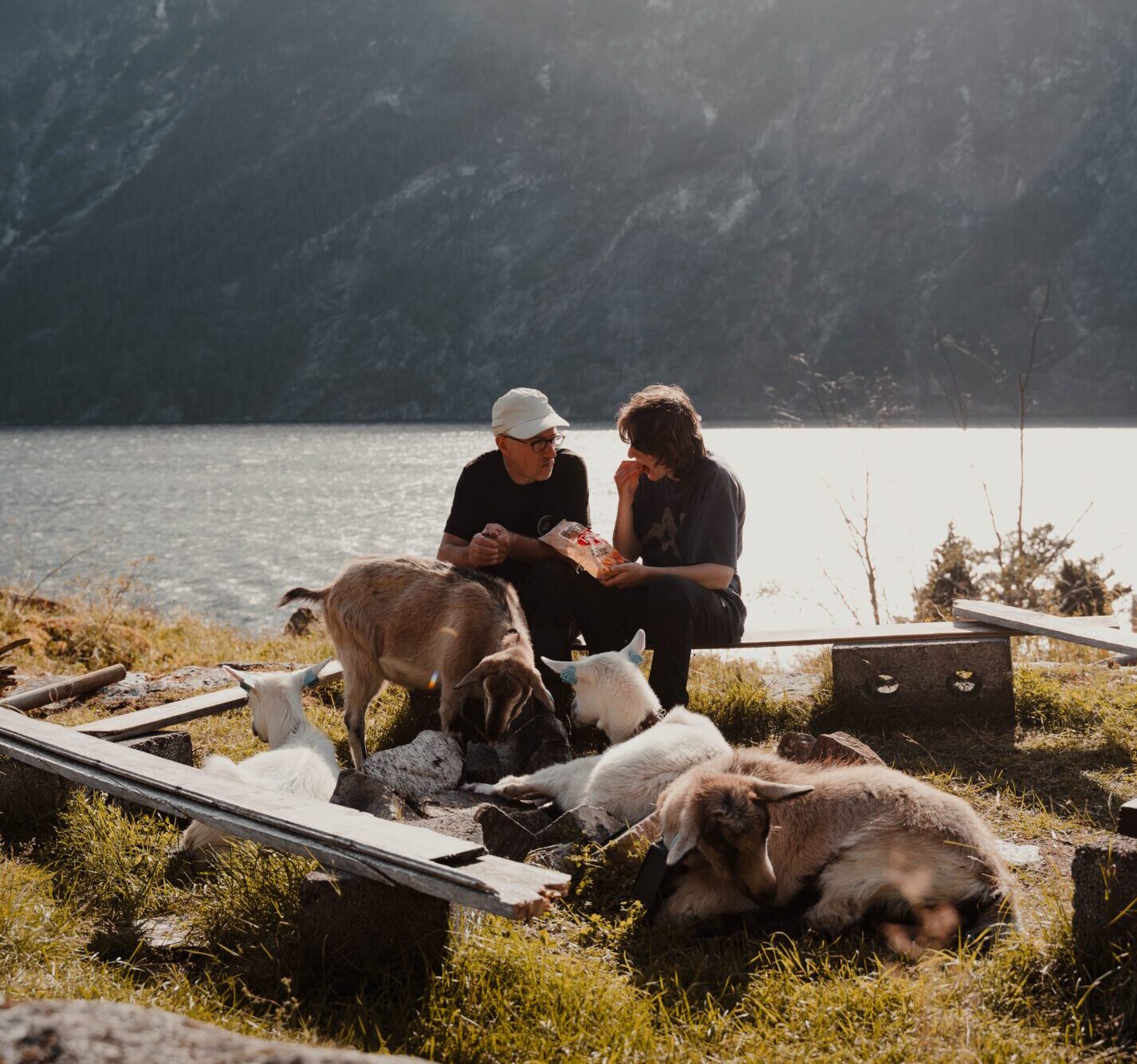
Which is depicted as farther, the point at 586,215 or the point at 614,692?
the point at 586,215

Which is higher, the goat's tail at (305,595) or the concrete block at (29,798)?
the goat's tail at (305,595)

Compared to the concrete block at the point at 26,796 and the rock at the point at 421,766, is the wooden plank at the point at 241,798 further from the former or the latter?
the rock at the point at 421,766

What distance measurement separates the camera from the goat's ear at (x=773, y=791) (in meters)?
3.50

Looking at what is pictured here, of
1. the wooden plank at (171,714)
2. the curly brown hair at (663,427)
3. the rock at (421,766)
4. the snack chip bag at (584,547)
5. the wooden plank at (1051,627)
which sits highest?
the curly brown hair at (663,427)

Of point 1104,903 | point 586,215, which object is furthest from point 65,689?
point 586,215

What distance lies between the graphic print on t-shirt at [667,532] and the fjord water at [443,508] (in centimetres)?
371

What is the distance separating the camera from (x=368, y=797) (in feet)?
14.8

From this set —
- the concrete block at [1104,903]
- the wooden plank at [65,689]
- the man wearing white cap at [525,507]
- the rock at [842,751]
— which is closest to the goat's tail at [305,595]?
the man wearing white cap at [525,507]

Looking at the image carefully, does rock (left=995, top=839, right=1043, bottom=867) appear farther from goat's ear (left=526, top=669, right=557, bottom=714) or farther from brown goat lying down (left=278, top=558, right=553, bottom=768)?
brown goat lying down (left=278, top=558, right=553, bottom=768)

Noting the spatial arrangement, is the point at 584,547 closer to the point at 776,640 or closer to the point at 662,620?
the point at 662,620

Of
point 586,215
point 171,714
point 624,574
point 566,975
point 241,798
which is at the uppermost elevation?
point 586,215

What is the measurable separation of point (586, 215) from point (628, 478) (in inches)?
4124

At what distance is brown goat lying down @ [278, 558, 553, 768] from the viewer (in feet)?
19.1

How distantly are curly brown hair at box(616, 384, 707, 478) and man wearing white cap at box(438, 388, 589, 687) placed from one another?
1.41 feet
